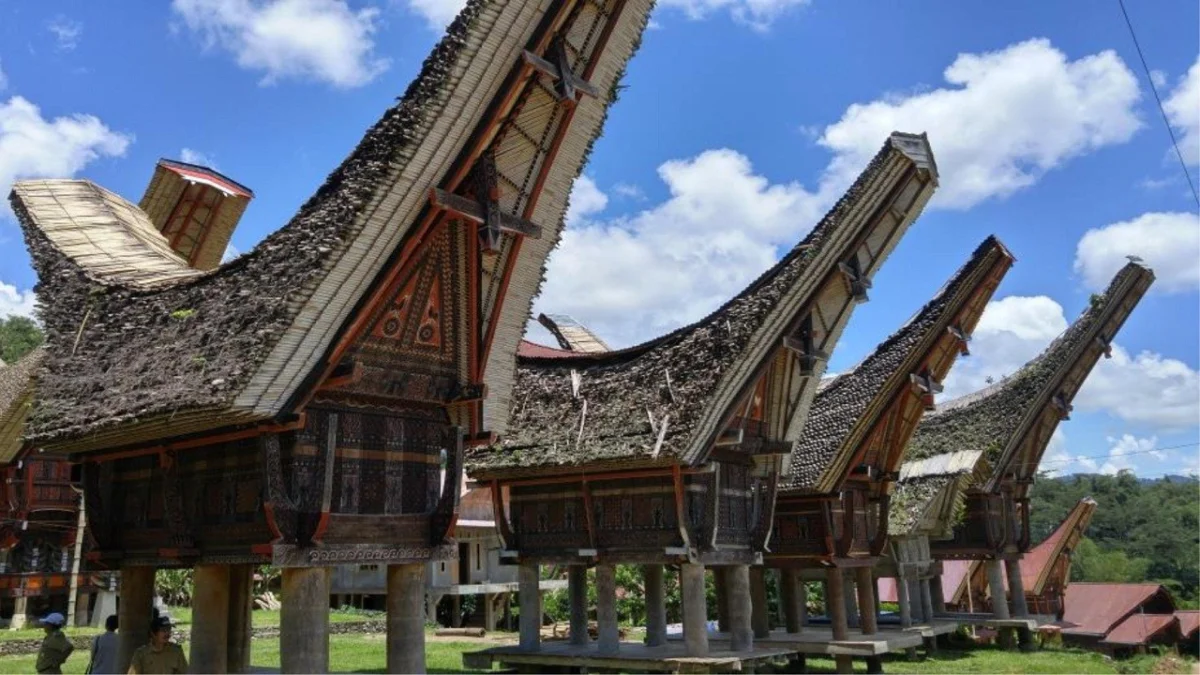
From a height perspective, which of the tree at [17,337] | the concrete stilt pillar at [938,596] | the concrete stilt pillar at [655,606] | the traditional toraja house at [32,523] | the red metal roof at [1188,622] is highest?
the tree at [17,337]

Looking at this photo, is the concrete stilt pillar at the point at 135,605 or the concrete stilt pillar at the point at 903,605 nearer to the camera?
the concrete stilt pillar at the point at 135,605

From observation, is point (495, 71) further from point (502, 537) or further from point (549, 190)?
point (502, 537)

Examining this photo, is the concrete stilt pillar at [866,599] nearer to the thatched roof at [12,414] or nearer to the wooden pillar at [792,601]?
the wooden pillar at [792,601]

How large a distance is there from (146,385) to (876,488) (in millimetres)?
14557

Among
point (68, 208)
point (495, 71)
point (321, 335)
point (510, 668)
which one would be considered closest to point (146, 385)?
point (321, 335)

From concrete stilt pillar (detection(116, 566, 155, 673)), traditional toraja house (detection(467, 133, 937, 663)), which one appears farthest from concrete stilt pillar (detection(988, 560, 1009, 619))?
concrete stilt pillar (detection(116, 566, 155, 673))

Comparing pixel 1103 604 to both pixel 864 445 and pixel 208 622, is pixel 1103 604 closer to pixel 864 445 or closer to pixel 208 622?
pixel 864 445

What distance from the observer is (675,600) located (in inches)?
1139

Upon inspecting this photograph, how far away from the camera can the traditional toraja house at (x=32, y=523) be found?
73.1ft

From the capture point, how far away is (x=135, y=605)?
11.3m

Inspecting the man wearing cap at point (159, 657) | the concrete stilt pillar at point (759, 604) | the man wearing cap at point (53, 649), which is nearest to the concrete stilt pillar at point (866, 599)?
the concrete stilt pillar at point (759, 604)

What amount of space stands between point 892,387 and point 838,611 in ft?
14.6

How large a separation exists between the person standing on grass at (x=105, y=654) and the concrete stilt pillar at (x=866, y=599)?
13851 millimetres

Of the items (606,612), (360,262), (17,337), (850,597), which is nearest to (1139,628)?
(850,597)
